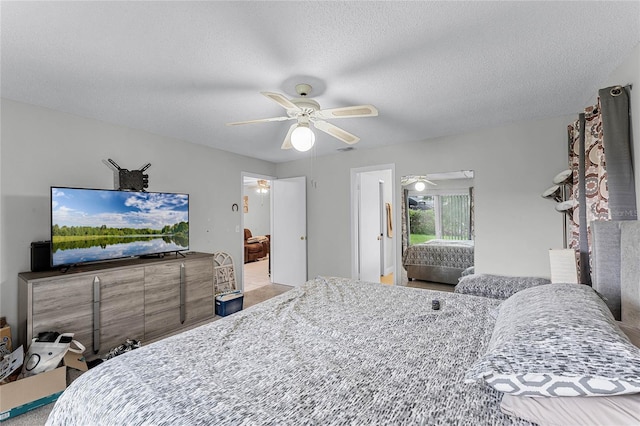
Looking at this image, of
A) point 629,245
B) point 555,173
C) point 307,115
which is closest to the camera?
point 629,245

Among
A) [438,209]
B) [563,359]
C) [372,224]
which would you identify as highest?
[438,209]

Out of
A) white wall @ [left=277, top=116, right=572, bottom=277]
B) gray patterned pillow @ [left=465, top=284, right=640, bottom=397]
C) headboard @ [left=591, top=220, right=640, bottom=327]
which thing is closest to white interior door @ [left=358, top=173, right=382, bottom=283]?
white wall @ [left=277, top=116, right=572, bottom=277]

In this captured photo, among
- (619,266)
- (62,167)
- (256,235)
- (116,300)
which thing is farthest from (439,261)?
(256,235)

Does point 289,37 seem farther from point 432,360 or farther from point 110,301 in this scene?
point 110,301

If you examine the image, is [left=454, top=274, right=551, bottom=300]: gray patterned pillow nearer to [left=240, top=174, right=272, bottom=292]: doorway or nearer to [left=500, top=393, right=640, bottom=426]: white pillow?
[left=500, top=393, right=640, bottom=426]: white pillow

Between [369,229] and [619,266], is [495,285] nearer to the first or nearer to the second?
[619,266]

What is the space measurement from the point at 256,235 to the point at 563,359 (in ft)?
30.4

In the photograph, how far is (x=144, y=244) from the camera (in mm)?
3215

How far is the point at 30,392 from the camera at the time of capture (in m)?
1.96

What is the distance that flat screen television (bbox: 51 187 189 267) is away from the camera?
103 inches

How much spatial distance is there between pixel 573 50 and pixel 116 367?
315 centimetres

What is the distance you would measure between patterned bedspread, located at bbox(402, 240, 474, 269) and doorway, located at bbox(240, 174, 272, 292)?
2988 mm

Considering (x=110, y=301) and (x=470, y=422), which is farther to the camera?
(x=110, y=301)

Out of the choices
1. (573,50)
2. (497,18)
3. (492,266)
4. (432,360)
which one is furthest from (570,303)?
(492,266)
